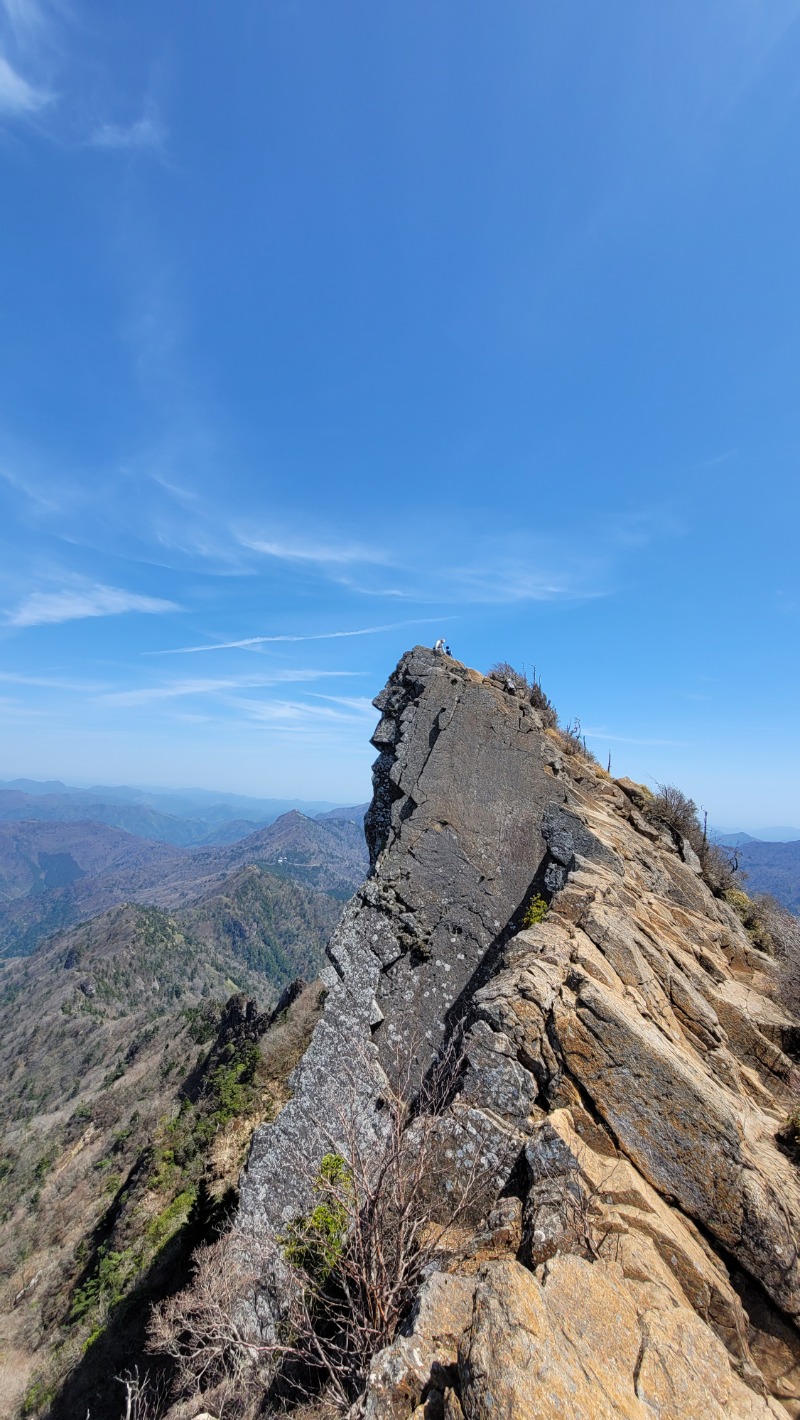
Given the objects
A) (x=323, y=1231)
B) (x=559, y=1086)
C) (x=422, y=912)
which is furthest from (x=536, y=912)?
(x=323, y=1231)

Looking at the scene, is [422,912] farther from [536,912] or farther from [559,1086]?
[559,1086]

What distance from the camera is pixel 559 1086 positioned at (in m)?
8.63

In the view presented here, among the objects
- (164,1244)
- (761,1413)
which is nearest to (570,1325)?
(761,1413)

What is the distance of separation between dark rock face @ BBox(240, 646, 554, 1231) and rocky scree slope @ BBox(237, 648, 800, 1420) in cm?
6

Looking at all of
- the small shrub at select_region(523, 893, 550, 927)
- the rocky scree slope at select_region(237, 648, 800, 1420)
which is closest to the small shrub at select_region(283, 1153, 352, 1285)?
the rocky scree slope at select_region(237, 648, 800, 1420)

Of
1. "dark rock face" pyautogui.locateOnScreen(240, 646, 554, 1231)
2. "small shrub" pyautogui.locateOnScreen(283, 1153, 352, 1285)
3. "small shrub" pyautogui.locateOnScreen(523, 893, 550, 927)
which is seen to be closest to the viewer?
"small shrub" pyautogui.locateOnScreen(283, 1153, 352, 1285)

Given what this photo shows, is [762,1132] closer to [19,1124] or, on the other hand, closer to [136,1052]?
[136,1052]

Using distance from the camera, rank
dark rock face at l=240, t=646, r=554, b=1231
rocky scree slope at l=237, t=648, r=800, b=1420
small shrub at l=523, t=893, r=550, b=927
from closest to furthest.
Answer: rocky scree slope at l=237, t=648, r=800, b=1420 → dark rock face at l=240, t=646, r=554, b=1231 → small shrub at l=523, t=893, r=550, b=927

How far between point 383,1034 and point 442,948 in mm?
2484

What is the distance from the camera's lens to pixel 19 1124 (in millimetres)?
86312

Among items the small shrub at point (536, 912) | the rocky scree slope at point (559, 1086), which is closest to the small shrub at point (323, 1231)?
the rocky scree slope at point (559, 1086)

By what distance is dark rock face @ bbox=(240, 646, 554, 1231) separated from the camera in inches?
492

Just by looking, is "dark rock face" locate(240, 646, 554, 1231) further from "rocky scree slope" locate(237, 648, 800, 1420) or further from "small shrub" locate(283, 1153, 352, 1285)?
"small shrub" locate(283, 1153, 352, 1285)

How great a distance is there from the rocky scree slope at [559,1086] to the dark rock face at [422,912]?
57mm
